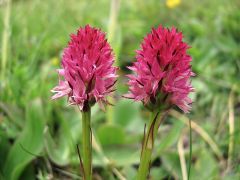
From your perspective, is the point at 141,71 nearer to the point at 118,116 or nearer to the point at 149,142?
the point at 149,142

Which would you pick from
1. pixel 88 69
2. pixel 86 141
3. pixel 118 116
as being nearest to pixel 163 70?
pixel 88 69

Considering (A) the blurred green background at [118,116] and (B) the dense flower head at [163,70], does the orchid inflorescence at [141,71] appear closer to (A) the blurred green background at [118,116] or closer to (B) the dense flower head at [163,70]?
(B) the dense flower head at [163,70]

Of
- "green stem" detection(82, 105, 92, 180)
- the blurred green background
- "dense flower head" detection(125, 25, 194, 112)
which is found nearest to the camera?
"dense flower head" detection(125, 25, 194, 112)

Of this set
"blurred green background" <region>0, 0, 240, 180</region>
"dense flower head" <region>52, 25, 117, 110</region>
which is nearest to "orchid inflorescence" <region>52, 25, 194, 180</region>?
"dense flower head" <region>52, 25, 117, 110</region>

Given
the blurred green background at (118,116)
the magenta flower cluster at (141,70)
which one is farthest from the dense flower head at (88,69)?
the blurred green background at (118,116)

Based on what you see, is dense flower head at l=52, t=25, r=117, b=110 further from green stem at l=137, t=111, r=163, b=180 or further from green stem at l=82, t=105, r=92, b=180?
green stem at l=137, t=111, r=163, b=180

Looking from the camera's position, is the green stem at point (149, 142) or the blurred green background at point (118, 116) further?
the blurred green background at point (118, 116)
